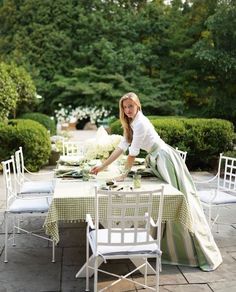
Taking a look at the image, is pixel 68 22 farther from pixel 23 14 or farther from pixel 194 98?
pixel 194 98

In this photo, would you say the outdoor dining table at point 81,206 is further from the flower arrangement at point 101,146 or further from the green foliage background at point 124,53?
the green foliage background at point 124,53

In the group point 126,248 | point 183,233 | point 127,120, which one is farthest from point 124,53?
point 126,248

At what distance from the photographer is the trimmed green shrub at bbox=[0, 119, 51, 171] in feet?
26.2

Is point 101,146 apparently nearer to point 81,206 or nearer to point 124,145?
point 124,145

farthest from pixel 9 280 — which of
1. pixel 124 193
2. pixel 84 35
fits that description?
pixel 84 35

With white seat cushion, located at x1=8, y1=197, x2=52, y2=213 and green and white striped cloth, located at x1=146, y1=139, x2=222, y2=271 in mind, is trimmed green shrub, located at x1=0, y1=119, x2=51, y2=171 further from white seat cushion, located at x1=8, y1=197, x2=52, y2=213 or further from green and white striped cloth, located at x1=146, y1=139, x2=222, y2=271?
green and white striped cloth, located at x1=146, y1=139, x2=222, y2=271

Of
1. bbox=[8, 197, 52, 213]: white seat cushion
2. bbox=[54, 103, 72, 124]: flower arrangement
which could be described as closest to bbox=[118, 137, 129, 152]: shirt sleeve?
bbox=[8, 197, 52, 213]: white seat cushion

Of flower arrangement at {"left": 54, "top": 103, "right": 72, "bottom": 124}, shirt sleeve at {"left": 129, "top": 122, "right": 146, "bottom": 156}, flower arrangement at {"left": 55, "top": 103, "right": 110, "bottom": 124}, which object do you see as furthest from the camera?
flower arrangement at {"left": 54, "top": 103, "right": 72, "bottom": 124}

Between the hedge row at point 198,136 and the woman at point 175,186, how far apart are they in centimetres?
462

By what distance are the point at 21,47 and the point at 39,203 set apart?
16108 mm

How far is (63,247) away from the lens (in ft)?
12.9

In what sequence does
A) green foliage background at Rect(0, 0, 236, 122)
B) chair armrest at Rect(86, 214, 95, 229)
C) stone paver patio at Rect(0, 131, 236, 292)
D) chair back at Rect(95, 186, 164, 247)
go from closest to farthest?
chair back at Rect(95, 186, 164, 247) < chair armrest at Rect(86, 214, 95, 229) < stone paver patio at Rect(0, 131, 236, 292) < green foliage background at Rect(0, 0, 236, 122)

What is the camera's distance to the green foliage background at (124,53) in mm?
13305

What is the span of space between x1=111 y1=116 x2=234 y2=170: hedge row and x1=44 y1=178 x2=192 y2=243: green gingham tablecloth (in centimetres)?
491
